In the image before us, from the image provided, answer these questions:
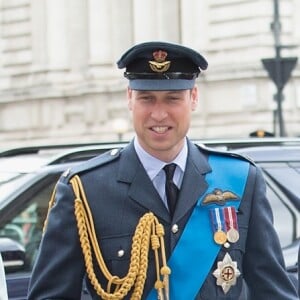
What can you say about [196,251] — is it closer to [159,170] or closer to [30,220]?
[159,170]

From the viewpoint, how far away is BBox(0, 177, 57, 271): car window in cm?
550

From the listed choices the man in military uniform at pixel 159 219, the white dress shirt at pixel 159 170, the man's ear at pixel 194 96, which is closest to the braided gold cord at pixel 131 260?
the man in military uniform at pixel 159 219

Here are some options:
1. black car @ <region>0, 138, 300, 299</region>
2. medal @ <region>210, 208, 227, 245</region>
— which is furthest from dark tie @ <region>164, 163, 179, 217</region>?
black car @ <region>0, 138, 300, 299</region>

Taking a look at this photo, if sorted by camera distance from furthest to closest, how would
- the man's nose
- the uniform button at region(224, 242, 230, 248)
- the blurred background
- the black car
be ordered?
the blurred background
the black car
the uniform button at region(224, 242, 230, 248)
the man's nose

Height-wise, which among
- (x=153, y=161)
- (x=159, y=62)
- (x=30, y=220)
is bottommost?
(x=30, y=220)

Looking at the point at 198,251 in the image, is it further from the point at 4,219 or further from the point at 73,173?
the point at 4,219

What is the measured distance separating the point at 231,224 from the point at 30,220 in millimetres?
2527

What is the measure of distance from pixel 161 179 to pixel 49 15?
24.7m

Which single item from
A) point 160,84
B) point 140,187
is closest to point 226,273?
point 140,187

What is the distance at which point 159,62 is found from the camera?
10.5 ft

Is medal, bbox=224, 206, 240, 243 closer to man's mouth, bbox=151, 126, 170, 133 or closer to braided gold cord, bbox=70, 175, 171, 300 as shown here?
braided gold cord, bbox=70, 175, 171, 300

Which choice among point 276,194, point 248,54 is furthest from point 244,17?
point 276,194

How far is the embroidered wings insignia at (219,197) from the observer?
3.21 metres

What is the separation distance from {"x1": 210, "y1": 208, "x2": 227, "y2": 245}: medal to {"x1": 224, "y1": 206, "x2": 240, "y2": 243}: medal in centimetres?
1
